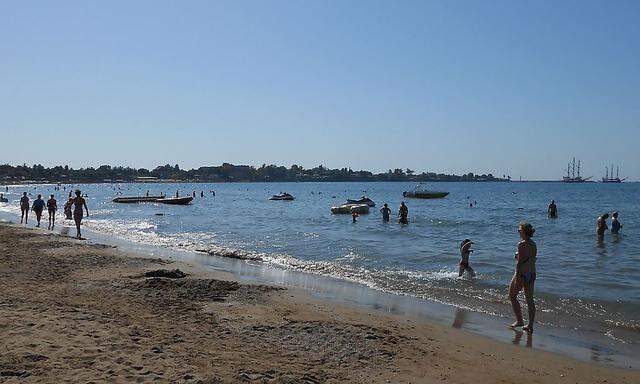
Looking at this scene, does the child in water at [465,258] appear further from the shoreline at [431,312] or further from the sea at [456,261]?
the shoreline at [431,312]

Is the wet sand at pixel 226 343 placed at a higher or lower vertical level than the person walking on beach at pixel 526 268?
lower

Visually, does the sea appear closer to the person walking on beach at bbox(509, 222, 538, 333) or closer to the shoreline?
the shoreline

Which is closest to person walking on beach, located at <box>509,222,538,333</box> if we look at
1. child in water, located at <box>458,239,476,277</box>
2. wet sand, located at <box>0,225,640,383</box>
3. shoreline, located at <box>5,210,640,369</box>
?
shoreline, located at <box>5,210,640,369</box>

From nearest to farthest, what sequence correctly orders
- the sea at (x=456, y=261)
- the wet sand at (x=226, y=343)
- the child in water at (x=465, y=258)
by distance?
1. the wet sand at (x=226, y=343)
2. the sea at (x=456, y=261)
3. the child in water at (x=465, y=258)

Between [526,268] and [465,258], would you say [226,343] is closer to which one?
[526,268]

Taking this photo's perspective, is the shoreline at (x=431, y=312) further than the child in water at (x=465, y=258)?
No

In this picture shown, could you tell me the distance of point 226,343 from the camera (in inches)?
262

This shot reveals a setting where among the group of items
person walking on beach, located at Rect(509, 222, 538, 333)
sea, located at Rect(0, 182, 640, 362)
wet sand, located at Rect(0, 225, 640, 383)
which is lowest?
sea, located at Rect(0, 182, 640, 362)

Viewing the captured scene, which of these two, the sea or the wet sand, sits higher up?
the wet sand

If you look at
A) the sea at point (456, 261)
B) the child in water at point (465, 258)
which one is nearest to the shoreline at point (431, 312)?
the sea at point (456, 261)

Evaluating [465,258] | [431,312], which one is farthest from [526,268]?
[465,258]

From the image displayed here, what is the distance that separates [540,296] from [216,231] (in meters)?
19.6

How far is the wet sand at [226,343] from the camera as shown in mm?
5418

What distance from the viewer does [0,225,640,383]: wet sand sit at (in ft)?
17.8
